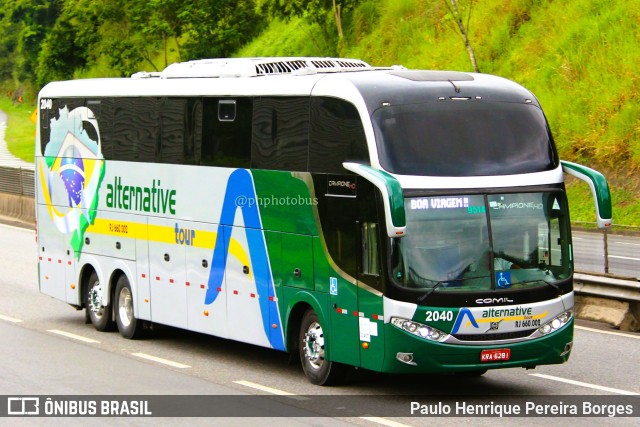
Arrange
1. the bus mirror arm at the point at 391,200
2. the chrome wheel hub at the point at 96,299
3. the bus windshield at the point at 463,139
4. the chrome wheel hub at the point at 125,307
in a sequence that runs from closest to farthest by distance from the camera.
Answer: the bus mirror arm at the point at 391,200 → the bus windshield at the point at 463,139 → the chrome wheel hub at the point at 125,307 → the chrome wheel hub at the point at 96,299

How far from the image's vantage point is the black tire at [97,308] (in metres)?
19.1

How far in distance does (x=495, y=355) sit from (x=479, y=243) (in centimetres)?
115

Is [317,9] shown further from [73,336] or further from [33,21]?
[33,21]

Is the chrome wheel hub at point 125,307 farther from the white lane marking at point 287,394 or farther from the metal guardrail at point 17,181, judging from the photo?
the metal guardrail at point 17,181

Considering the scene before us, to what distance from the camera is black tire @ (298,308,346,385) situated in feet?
45.5

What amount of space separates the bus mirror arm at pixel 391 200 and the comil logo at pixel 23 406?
4.08 metres

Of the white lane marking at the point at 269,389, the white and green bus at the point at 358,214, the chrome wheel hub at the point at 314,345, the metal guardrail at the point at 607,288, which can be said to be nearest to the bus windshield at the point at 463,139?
the white and green bus at the point at 358,214

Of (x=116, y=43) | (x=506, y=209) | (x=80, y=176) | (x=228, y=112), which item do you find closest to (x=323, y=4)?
(x=116, y=43)

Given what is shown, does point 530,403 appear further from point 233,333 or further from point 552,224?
point 233,333

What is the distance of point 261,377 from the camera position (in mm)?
14945

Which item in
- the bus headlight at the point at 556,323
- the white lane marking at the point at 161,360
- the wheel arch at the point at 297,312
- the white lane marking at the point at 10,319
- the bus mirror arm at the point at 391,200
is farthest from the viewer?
the white lane marking at the point at 10,319

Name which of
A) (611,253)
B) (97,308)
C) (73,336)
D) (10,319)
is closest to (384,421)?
(611,253)

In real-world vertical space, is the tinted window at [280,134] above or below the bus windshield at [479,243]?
above

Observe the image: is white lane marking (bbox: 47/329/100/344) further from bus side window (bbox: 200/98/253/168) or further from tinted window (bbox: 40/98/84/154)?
bus side window (bbox: 200/98/253/168)
